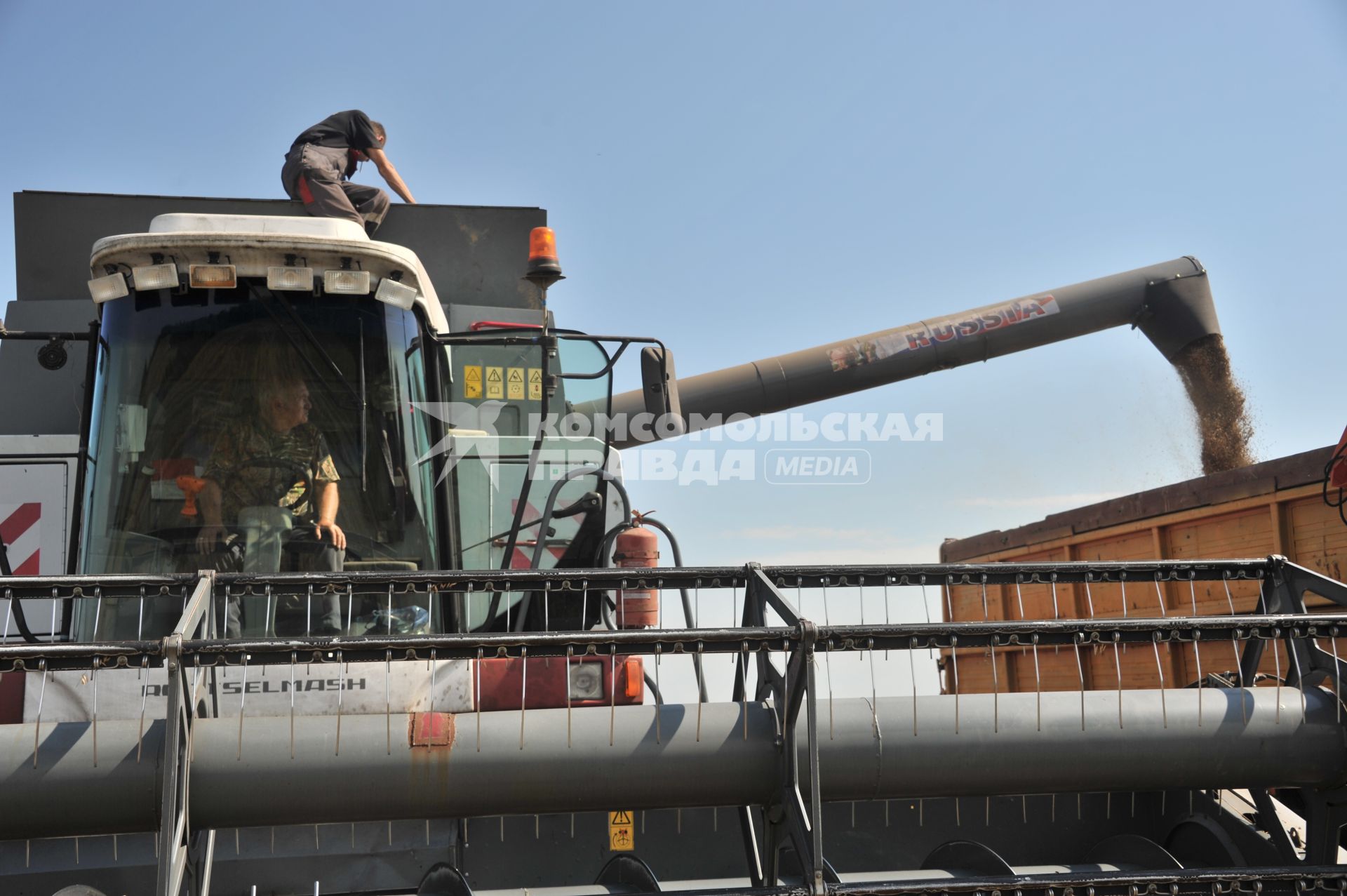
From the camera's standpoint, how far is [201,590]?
3.02m

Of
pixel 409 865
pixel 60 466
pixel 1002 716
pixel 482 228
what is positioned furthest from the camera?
pixel 482 228

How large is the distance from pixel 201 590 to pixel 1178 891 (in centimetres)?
269

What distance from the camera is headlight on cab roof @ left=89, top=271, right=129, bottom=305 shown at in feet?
12.4

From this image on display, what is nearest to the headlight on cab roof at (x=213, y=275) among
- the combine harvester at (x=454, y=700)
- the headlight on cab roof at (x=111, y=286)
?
the combine harvester at (x=454, y=700)

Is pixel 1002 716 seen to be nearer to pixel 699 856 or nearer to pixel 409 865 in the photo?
pixel 699 856

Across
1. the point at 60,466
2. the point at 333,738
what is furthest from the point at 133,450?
the point at 60,466

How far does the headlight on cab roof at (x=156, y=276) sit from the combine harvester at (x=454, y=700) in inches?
0.4

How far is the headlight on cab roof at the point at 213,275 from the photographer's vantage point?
3.72m

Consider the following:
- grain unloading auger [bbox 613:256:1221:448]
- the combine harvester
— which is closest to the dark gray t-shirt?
the combine harvester

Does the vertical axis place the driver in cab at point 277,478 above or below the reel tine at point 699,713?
above

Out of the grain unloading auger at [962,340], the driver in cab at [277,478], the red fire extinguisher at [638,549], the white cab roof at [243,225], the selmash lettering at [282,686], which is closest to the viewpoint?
the selmash lettering at [282,686]

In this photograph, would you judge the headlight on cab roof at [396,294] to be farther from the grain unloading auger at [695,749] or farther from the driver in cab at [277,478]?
the grain unloading auger at [695,749]

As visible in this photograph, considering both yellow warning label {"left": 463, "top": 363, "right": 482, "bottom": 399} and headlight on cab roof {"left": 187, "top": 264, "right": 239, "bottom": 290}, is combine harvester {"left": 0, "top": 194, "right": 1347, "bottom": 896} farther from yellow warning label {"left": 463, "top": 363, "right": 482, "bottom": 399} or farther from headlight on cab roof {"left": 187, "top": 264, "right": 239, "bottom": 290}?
yellow warning label {"left": 463, "top": 363, "right": 482, "bottom": 399}

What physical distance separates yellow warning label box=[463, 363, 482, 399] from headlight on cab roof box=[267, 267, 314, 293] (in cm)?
141
